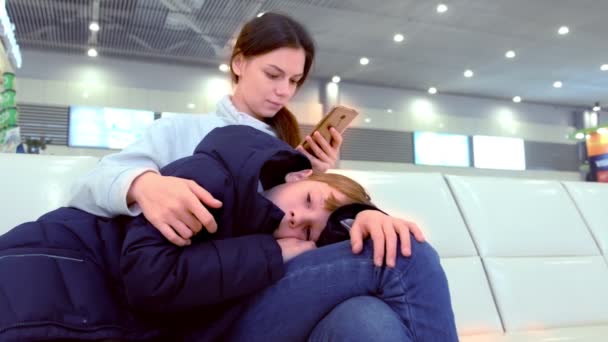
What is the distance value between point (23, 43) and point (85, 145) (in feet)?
5.58

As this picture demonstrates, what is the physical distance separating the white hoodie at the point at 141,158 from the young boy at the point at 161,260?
4 centimetres

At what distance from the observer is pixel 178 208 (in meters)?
0.82

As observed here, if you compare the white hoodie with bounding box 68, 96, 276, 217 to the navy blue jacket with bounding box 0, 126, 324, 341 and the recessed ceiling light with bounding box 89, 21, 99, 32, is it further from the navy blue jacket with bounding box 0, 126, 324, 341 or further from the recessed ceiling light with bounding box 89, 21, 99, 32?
the recessed ceiling light with bounding box 89, 21, 99, 32

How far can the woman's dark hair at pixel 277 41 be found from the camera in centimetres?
165

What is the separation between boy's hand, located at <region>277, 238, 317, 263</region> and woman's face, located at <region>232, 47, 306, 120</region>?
73cm

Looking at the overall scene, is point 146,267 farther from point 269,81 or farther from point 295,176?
point 269,81

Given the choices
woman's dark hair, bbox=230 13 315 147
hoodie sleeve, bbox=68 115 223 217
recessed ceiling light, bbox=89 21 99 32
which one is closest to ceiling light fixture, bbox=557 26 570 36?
recessed ceiling light, bbox=89 21 99 32

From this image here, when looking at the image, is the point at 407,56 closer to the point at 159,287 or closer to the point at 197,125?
the point at 197,125

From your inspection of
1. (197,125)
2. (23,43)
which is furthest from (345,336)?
(23,43)

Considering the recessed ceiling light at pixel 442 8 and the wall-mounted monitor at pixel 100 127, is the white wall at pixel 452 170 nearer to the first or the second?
the recessed ceiling light at pixel 442 8

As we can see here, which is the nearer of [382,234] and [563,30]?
[382,234]

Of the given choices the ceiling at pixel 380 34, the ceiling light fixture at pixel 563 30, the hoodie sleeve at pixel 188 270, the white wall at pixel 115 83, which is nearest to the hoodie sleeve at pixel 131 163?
the hoodie sleeve at pixel 188 270

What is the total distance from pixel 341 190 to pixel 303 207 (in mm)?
88

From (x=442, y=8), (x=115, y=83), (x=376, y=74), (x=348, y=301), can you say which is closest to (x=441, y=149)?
(x=376, y=74)
